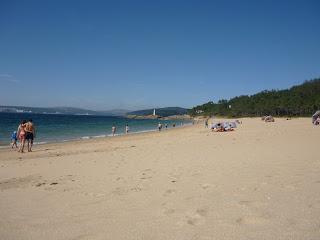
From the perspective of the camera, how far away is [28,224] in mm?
4250

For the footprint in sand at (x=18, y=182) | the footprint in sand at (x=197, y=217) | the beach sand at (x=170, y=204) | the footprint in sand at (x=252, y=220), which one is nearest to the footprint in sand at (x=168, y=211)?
the beach sand at (x=170, y=204)

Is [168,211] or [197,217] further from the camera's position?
[168,211]

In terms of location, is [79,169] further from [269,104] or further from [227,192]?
[269,104]

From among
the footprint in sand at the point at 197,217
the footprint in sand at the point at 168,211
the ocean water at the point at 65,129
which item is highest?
the footprint in sand at the point at 197,217

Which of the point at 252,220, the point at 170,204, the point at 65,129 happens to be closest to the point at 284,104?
the point at 65,129

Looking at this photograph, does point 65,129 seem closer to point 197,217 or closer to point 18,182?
point 18,182

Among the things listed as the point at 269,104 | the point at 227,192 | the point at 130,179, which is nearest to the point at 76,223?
the point at 227,192

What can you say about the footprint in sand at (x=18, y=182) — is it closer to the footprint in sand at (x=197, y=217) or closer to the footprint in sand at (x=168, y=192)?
the footprint in sand at (x=168, y=192)

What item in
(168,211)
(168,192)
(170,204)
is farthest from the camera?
(168,192)

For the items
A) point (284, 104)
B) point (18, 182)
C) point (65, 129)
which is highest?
point (284, 104)

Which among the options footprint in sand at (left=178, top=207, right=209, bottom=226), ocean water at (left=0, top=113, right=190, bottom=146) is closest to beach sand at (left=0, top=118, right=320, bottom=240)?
footprint in sand at (left=178, top=207, right=209, bottom=226)

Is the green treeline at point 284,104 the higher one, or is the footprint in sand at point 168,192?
the green treeline at point 284,104

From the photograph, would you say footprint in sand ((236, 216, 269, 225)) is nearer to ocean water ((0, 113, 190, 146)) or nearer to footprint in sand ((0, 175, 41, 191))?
footprint in sand ((0, 175, 41, 191))

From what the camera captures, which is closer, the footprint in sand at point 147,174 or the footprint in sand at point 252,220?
the footprint in sand at point 252,220
